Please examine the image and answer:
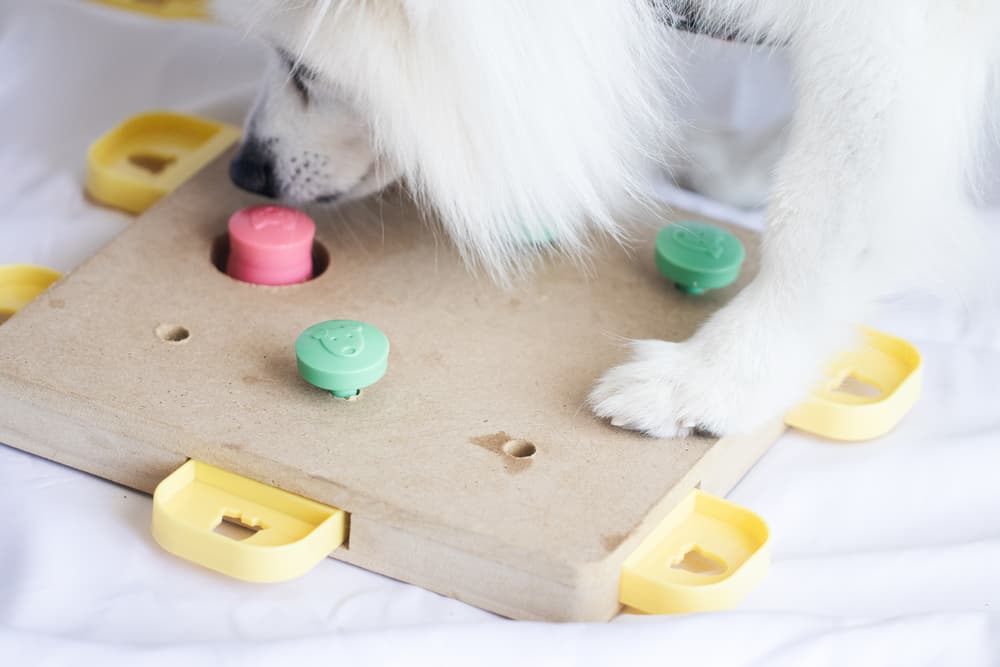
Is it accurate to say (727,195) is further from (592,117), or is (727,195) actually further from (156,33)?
(156,33)

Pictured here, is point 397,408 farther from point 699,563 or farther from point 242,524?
point 699,563

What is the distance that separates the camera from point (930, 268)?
130 centimetres

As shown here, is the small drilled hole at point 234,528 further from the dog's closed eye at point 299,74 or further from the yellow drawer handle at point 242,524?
the dog's closed eye at point 299,74

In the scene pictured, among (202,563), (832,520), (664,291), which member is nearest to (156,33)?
(664,291)

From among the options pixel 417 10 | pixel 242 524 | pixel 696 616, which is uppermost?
pixel 417 10

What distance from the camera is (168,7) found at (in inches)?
84.8

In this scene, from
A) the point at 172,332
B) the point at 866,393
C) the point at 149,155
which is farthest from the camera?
the point at 149,155

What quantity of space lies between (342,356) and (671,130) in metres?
0.40

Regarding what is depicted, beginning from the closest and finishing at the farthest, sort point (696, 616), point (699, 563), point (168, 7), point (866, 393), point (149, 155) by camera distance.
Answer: point (696, 616), point (699, 563), point (866, 393), point (149, 155), point (168, 7)

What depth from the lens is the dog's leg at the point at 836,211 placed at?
1174 mm

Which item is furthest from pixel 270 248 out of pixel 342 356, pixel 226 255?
pixel 342 356

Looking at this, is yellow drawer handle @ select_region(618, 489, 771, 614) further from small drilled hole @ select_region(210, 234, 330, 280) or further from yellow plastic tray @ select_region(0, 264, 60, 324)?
yellow plastic tray @ select_region(0, 264, 60, 324)

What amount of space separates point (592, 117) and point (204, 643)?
564 mm

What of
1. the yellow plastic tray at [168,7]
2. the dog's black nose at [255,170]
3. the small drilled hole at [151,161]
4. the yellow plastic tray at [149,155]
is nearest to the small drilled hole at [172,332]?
the dog's black nose at [255,170]
